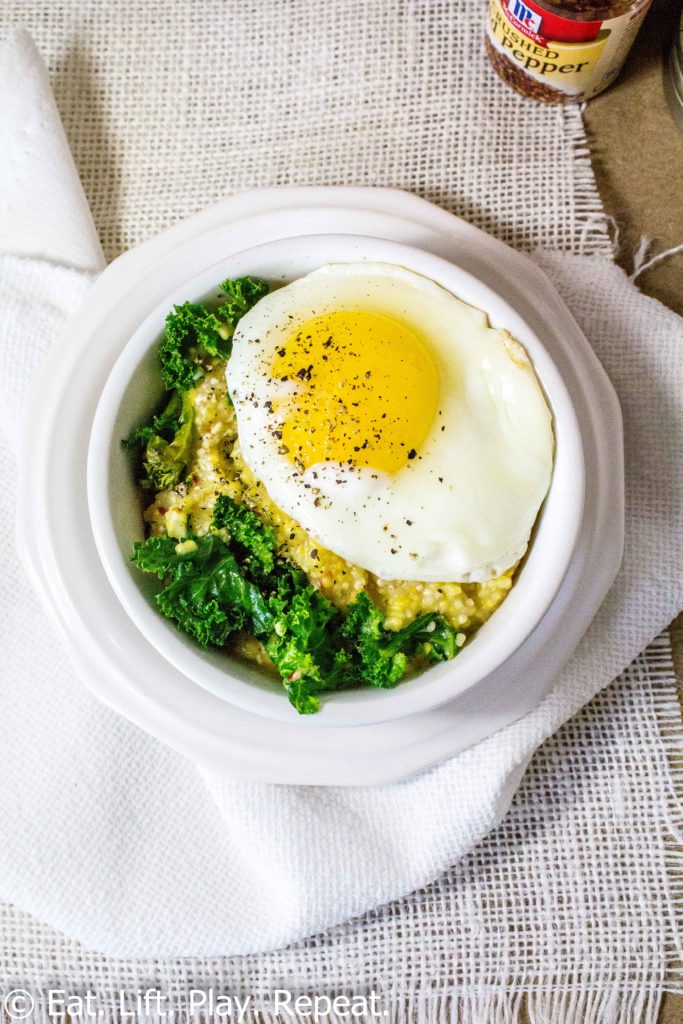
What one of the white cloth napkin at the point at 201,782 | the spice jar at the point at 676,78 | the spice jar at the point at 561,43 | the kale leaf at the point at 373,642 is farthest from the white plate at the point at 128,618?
the spice jar at the point at 676,78

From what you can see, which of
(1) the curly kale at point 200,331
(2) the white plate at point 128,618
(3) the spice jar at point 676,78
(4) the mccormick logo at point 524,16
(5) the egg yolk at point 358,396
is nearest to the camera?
(5) the egg yolk at point 358,396

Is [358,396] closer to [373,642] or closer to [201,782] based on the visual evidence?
[373,642]

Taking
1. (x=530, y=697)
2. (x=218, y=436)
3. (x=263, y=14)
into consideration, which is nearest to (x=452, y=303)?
(x=218, y=436)

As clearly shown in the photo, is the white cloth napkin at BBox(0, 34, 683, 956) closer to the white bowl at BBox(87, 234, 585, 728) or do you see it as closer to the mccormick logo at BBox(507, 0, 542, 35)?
the white bowl at BBox(87, 234, 585, 728)

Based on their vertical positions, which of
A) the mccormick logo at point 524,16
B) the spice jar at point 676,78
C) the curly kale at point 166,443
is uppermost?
the mccormick logo at point 524,16

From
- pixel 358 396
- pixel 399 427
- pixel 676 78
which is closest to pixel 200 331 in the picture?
pixel 358 396

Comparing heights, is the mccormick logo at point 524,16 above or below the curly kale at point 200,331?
above

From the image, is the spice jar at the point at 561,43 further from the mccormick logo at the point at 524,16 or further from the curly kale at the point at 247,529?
the curly kale at the point at 247,529
